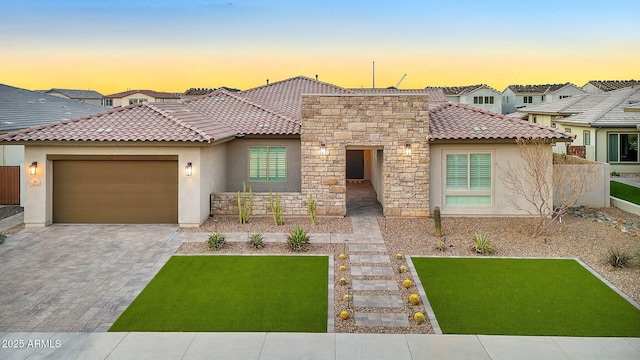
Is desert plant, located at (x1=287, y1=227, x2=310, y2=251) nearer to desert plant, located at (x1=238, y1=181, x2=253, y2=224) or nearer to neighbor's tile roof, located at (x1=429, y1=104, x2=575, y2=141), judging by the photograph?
desert plant, located at (x1=238, y1=181, x2=253, y2=224)

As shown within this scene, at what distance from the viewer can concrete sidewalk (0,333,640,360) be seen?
313 inches

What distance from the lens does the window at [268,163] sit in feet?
68.0

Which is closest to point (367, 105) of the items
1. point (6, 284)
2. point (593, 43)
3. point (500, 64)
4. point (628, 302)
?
point (628, 302)

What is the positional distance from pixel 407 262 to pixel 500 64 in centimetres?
3150

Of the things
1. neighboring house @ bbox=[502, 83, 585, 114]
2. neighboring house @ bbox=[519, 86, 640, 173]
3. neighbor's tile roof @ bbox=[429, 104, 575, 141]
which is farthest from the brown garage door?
neighboring house @ bbox=[502, 83, 585, 114]

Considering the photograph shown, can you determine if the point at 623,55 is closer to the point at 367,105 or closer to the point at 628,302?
the point at 367,105

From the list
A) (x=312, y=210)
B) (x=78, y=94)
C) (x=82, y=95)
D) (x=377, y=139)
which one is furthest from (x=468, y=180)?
(x=78, y=94)

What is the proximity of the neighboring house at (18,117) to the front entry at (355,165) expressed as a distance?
54.4 ft

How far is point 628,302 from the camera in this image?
1017 cm

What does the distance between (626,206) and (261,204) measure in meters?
13.8

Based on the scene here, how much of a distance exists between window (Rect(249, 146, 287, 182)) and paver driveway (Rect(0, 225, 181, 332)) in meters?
4.82

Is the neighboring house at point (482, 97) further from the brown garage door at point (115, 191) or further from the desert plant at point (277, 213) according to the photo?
the brown garage door at point (115, 191)

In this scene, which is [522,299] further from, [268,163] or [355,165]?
[355,165]

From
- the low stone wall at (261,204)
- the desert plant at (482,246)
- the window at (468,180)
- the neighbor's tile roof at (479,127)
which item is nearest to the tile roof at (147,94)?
the low stone wall at (261,204)
